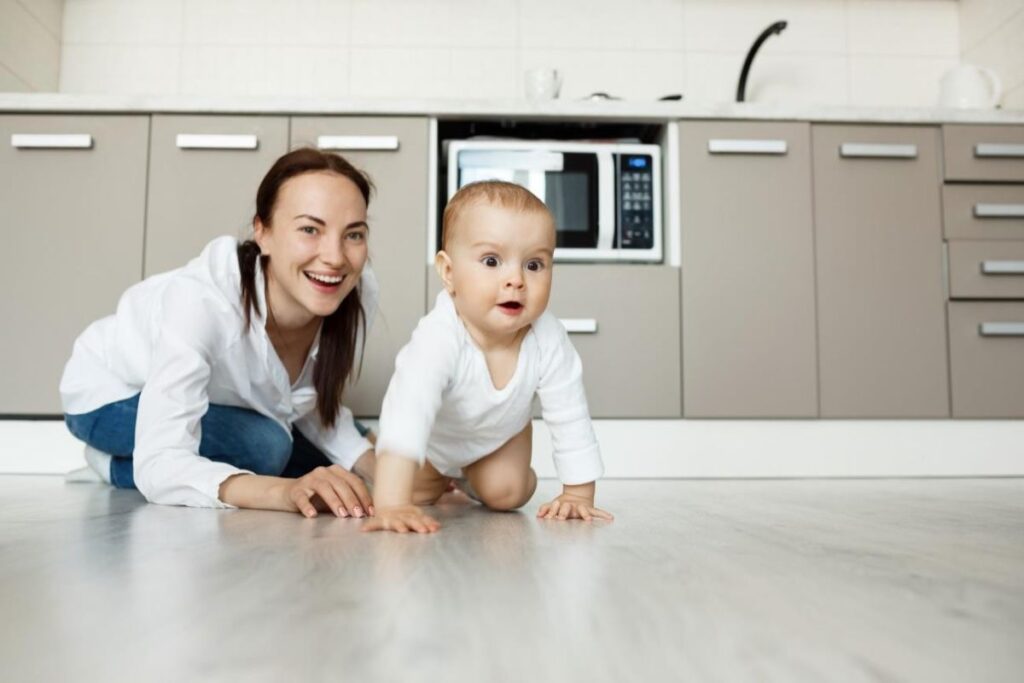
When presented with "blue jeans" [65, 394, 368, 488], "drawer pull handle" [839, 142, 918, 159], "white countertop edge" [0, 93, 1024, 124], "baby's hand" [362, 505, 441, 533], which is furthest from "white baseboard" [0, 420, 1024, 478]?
"baby's hand" [362, 505, 441, 533]

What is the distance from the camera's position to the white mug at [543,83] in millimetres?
2457

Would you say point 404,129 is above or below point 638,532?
above

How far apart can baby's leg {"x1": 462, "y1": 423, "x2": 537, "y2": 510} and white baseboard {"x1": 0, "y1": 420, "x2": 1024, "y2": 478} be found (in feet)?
2.95

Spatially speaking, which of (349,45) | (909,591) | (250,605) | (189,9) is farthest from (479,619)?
(189,9)

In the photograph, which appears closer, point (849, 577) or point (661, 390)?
point (849, 577)

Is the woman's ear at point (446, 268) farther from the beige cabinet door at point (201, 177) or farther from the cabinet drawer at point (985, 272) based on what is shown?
the cabinet drawer at point (985, 272)

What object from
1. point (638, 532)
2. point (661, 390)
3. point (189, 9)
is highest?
point (189, 9)

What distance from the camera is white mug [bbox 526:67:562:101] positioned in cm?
246

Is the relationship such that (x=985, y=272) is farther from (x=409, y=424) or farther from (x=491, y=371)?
(x=409, y=424)

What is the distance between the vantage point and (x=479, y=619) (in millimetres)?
476

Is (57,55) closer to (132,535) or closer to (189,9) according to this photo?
(189,9)

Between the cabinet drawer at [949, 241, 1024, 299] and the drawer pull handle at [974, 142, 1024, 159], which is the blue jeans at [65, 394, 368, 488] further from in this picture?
the drawer pull handle at [974, 142, 1024, 159]

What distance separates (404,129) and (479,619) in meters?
1.88

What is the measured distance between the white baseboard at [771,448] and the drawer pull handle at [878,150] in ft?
2.41
